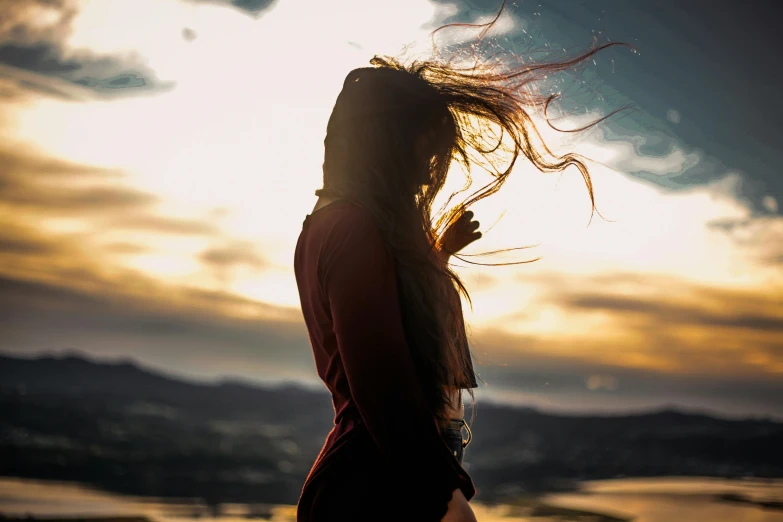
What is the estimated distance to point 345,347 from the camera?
4.71 feet

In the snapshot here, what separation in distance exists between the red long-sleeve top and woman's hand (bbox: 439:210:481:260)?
60 centimetres

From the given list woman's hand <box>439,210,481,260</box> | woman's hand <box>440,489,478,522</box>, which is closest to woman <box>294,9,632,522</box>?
woman's hand <box>440,489,478,522</box>

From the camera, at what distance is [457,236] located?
6.86 ft

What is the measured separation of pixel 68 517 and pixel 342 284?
146 ft

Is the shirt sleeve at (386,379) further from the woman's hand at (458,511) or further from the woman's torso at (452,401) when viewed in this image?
the woman's torso at (452,401)

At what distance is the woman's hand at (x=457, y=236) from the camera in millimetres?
2092

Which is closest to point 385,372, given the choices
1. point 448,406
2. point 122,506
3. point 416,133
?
point 448,406

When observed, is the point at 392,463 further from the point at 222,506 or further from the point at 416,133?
the point at 222,506

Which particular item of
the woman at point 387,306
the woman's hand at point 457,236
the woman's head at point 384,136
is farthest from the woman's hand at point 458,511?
the woman's hand at point 457,236

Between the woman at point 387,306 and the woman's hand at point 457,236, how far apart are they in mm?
250

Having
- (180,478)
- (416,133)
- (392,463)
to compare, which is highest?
(416,133)

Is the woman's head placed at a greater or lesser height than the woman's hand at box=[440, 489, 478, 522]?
greater

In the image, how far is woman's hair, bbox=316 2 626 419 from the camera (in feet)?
5.17

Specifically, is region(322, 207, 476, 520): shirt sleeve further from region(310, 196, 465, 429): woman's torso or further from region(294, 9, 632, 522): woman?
region(310, 196, 465, 429): woman's torso
